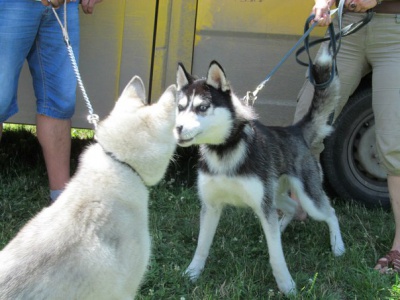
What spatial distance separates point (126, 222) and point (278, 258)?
1.33 m

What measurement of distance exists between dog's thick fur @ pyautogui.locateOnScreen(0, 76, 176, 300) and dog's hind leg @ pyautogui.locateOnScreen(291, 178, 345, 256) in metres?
1.55

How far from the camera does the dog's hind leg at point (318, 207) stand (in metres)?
3.95

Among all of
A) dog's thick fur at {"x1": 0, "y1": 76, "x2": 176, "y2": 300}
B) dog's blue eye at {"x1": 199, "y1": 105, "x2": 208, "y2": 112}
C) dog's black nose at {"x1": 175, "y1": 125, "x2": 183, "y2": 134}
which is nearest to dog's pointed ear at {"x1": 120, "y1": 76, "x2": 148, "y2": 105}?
dog's thick fur at {"x1": 0, "y1": 76, "x2": 176, "y2": 300}

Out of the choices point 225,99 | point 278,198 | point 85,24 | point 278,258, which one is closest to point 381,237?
point 278,198

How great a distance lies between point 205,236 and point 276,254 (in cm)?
49

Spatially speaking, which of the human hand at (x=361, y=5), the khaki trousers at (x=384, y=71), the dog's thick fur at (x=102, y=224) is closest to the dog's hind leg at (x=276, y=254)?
the khaki trousers at (x=384, y=71)

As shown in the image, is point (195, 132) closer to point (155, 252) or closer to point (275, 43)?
point (155, 252)

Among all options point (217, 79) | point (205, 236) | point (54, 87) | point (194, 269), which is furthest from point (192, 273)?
point (54, 87)

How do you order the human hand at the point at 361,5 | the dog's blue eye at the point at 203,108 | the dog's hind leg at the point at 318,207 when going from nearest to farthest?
the dog's blue eye at the point at 203,108
the human hand at the point at 361,5
the dog's hind leg at the point at 318,207

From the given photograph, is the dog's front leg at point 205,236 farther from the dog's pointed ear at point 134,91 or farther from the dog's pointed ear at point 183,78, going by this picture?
the dog's pointed ear at point 134,91

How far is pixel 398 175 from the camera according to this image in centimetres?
380

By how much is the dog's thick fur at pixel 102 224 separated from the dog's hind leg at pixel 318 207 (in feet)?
5.08

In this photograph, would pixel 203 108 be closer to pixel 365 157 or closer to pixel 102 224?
pixel 102 224

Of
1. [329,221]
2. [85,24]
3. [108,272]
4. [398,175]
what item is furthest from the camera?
[85,24]
